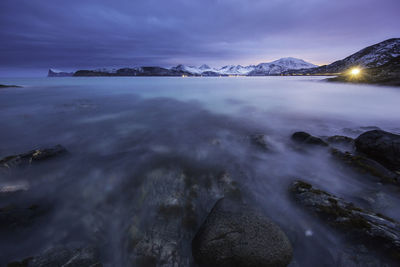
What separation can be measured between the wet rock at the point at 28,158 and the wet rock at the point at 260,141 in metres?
8.46

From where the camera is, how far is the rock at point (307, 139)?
7.20m

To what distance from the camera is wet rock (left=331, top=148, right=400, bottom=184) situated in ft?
15.8

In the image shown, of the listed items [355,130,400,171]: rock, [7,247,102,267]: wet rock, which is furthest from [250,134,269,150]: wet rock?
[7,247,102,267]: wet rock

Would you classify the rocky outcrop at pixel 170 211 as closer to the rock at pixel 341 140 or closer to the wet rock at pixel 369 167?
the wet rock at pixel 369 167

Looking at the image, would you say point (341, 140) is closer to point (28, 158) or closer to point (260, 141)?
point (260, 141)

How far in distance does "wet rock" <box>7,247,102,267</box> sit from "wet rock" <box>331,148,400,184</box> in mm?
7503

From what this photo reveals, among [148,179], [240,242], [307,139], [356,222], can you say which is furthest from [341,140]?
[148,179]

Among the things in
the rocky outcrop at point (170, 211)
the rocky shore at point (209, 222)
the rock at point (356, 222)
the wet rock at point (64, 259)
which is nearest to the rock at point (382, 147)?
the rocky shore at point (209, 222)

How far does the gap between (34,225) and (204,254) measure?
13.1 feet

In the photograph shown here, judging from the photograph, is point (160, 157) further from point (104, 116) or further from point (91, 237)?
point (104, 116)

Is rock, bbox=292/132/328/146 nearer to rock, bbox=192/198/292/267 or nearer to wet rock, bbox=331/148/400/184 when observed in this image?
wet rock, bbox=331/148/400/184

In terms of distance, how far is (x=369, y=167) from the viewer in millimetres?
5223

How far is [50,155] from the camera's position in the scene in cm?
624

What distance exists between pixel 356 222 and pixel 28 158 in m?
9.61
